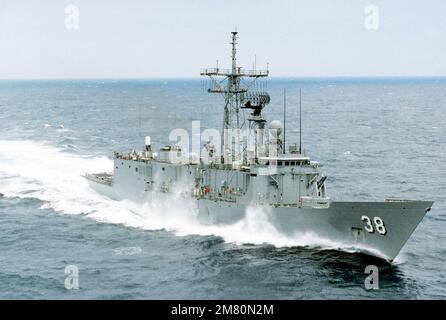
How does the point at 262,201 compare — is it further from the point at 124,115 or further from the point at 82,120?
the point at 124,115

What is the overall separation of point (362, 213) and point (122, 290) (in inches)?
558

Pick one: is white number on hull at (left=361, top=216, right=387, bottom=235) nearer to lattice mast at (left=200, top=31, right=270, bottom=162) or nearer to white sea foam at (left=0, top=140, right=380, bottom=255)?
white sea foam at (left=0, top=140, right=380, bottom=255)

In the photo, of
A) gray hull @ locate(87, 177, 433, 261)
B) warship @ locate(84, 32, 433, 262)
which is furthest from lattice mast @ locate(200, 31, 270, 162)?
gray hull @ locate(87, 177, 433, 261)

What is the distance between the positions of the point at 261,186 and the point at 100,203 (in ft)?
59.7

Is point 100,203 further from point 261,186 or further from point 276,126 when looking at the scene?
point 276,126

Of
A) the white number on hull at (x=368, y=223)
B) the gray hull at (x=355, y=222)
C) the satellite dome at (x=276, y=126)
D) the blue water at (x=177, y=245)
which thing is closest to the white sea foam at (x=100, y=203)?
the blue water at (x=177, y=245)

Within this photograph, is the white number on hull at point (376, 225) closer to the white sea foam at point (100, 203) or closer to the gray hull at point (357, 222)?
the gray hull at point (357, 222)

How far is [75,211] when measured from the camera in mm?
48094

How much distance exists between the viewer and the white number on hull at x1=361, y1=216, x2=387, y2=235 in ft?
112

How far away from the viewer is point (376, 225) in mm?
34344

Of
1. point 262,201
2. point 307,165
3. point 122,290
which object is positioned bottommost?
point 122,290

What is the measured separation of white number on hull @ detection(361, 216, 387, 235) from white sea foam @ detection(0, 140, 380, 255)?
1.90 meters
